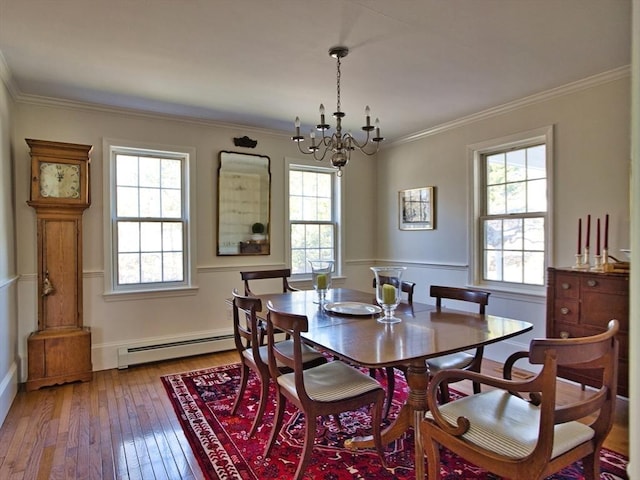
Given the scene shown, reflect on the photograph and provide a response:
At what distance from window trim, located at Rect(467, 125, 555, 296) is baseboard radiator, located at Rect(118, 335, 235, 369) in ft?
9.15

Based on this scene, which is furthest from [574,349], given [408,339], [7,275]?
[7,275]

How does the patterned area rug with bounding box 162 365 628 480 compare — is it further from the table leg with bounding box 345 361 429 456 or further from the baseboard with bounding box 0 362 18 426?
the baseboard with bounding box 0 362 18 426

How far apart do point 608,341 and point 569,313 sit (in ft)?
5.45

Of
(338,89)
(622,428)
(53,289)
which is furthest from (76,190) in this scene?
(622,428)

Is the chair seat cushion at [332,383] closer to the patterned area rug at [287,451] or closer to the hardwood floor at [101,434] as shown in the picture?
the patterned area rug at [287,451]

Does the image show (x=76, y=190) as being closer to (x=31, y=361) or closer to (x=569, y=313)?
(x=31, y=361)

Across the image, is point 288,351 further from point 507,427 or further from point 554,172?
Result: point 554,172

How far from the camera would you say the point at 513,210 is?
148 inches

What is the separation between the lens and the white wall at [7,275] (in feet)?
9.12

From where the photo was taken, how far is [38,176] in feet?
10.7

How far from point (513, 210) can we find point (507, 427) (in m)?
2.70

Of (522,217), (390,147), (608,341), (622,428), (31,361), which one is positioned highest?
Answer: (390,147)

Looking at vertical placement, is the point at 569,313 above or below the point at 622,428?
above

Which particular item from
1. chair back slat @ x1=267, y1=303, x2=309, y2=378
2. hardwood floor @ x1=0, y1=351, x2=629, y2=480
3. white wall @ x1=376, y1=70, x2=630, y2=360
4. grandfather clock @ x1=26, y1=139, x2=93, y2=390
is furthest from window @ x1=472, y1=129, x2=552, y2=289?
grandfather clock @ x1=26, y1=139, x2=93, y2=390
